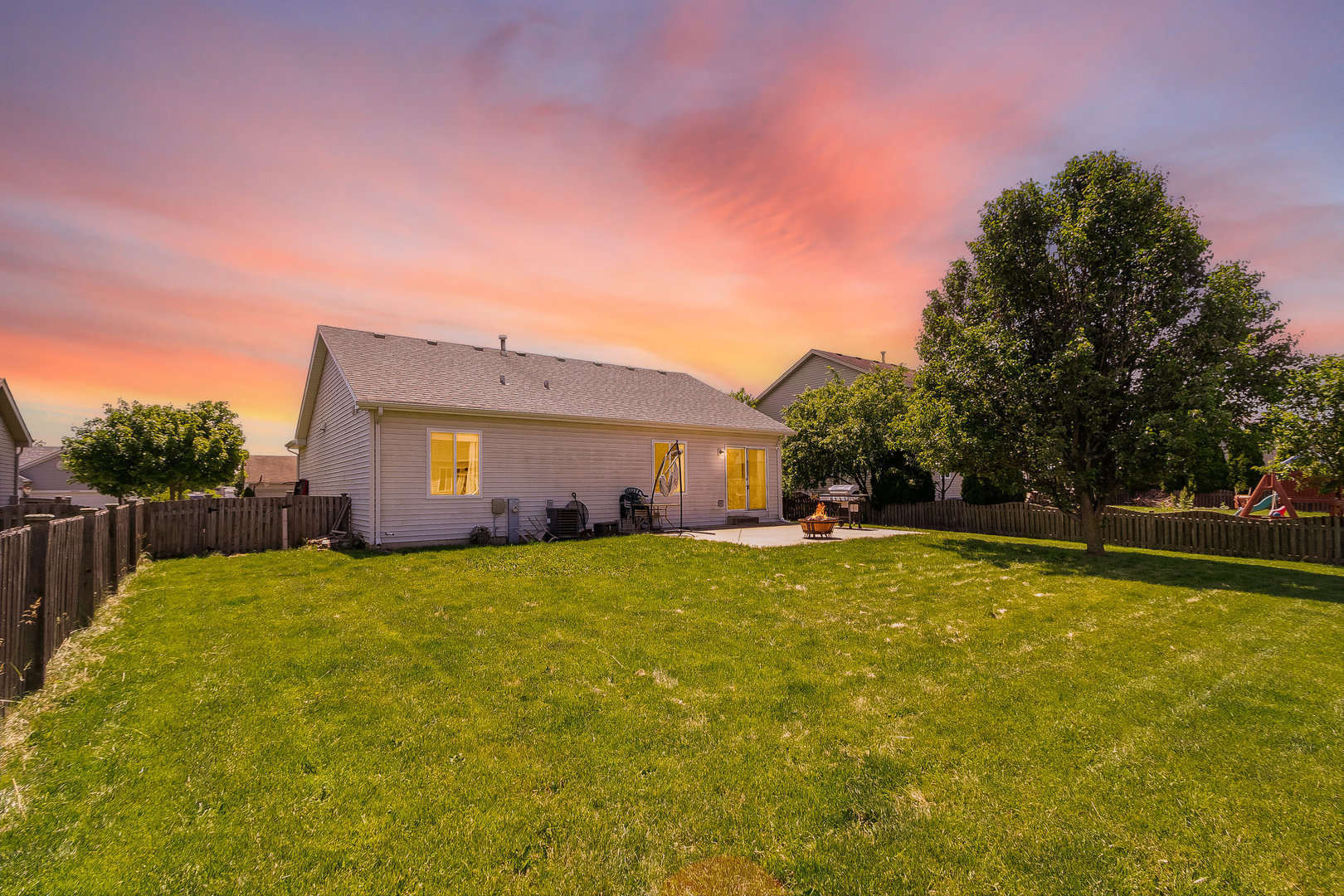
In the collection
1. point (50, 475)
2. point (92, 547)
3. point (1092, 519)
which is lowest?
point (1092, 519)

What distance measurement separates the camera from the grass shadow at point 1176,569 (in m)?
8.95

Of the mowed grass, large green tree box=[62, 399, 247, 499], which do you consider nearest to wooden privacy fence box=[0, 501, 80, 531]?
the mowed grass

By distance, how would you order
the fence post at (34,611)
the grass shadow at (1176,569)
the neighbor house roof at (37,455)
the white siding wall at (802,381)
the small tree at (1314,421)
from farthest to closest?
1. the neighbor house roof at (37,455)
2. the white siding wall at (802,381)
3. the small tree at (1314,421)
4. the grass shadow at (1176,569)
5. the fence post at (34,611)

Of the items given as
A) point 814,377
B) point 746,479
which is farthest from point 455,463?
point 814,377

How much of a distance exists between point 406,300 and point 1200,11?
17134mm

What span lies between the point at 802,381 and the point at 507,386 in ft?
57.5

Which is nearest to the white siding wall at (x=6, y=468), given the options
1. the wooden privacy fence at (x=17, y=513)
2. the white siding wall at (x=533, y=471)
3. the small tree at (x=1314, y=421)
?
the wooden privacy fence at (x=17, y=513)

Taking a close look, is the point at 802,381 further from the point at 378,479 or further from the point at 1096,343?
the point at 378,479

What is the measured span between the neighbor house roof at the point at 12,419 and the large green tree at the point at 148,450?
2.71m

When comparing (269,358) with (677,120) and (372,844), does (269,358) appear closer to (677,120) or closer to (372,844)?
(677,120)

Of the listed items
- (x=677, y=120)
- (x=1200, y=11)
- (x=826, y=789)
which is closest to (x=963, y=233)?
(x=1200, y=11)

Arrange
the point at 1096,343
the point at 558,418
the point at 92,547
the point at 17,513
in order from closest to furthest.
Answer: the point at 92,547, the point at 17,513, the point at 1096,343, the point at 558,418

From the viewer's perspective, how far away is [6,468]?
21.0 meters

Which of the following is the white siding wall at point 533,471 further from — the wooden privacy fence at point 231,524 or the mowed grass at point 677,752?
the mowed grass at point 677,752
